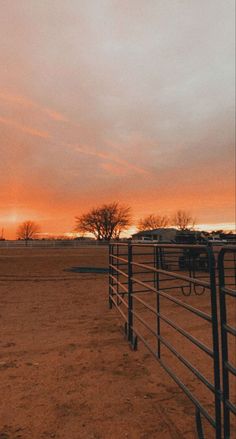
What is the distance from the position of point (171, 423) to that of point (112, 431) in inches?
20.6

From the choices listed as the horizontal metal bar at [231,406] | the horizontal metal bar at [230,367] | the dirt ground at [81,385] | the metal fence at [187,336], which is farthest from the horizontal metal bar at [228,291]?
the dirt ground at [81,385]

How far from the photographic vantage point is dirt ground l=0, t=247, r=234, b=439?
2.52 metres

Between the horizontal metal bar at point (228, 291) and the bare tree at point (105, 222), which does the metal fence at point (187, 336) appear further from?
the bare tree at point (105, 222)

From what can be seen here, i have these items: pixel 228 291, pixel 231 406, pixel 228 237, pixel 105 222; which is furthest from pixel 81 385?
pixel 105 222

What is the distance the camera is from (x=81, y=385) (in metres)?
3.25

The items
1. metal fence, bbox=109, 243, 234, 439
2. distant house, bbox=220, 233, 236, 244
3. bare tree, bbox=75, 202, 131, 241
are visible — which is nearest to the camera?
metal fence, bbox=109, 243, 234, 439

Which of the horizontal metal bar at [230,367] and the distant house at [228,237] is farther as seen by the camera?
the distant house at [228,237]

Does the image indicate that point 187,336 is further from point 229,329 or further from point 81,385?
point 81,385

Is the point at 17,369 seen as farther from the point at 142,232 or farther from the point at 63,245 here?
the point at 142,232

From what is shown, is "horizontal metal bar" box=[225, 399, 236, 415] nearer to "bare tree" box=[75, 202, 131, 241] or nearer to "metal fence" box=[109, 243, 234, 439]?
"metal fence" box=[109, 243, 234, 439]

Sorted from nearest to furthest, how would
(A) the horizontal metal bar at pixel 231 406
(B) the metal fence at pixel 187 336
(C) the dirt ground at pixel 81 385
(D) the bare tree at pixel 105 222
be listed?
(A) the horizontal metal bar at pixel 231 406, (B) the metal fence at pixel 187 336, (C) the dirt ground at pixel 81 385, (D) the bare tree at pixel 105 222

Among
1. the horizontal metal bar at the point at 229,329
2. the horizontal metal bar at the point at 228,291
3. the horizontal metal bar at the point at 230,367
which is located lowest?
the horizontal metal bar at the point at 230,367

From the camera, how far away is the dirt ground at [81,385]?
252 cm

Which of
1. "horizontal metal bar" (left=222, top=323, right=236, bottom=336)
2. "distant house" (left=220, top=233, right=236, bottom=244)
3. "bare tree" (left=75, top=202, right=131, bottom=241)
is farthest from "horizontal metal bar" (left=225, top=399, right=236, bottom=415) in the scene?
"bare tree" (left=75, top=202, right=131, bottom=241)
